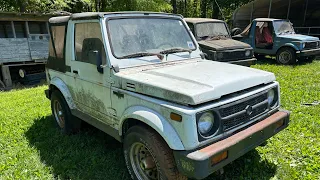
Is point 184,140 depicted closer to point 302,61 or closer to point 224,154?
point 224,154

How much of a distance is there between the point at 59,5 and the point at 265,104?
51.1 feet

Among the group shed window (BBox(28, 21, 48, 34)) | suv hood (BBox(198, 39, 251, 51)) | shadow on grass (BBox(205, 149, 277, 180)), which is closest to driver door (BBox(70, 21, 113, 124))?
shadow on grass (BBox(205, 149, 277, 180))

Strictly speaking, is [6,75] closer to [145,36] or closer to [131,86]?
[145,36]

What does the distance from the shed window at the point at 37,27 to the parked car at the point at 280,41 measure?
1020 cm

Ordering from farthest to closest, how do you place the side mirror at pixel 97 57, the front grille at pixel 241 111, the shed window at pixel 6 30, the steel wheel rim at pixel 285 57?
the shed window at pixel 6 30, the steel wheel rim at pixel 285 57, the side mirror at pixel 97 57, the front grille at pixel 241 111

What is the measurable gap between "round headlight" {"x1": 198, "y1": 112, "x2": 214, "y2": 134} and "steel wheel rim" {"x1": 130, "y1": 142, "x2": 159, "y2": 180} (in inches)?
28.9

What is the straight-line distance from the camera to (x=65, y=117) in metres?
4.46

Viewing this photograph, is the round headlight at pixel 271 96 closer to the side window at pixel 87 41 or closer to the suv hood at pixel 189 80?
the suv hood at pixel 189 80

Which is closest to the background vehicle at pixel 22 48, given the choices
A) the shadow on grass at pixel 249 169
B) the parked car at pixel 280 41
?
the parked car at pixel 280 41

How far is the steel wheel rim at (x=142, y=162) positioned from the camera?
115 inches

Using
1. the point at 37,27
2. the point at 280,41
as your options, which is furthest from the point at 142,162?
the point at 37,27

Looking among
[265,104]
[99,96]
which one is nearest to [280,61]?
[265,104]

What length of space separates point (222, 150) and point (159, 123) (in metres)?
0.64

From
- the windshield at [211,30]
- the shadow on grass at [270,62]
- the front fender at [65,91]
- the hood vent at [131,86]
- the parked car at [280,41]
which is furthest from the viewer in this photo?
the shadow on grass at [270,62]
